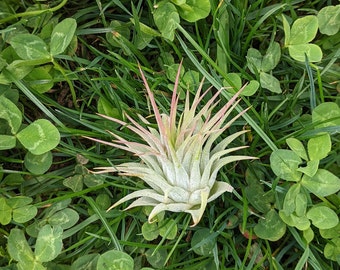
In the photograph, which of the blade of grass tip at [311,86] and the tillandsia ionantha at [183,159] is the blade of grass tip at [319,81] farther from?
the tillandsia ionantha at [183,159]

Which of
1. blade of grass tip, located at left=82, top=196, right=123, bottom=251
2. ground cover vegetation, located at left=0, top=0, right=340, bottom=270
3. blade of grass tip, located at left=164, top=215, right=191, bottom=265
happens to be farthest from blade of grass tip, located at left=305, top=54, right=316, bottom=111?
blade of grass tip, located at left=82, top=196, right=123, bottom=251

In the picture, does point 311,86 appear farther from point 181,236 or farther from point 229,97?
point 181,236

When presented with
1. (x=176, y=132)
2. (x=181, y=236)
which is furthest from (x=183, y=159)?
(x=181, y=236)

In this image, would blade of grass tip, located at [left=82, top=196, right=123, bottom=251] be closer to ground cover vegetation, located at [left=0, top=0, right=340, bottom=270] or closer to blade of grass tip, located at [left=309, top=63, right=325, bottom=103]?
ground cover vegetation, located at [left=0, top=0, right=340, bottom=270]

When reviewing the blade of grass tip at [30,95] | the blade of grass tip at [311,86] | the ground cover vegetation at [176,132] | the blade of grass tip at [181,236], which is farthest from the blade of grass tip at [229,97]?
the blade of grass tip at [30,95]

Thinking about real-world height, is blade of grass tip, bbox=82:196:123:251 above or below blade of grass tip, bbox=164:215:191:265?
above

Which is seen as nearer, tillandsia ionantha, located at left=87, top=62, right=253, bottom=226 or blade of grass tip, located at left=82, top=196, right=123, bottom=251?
tillandsia ionantha, located at left=87, top=62, right=253, bottom=226

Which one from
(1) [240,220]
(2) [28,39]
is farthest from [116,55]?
(1) [240,220]
